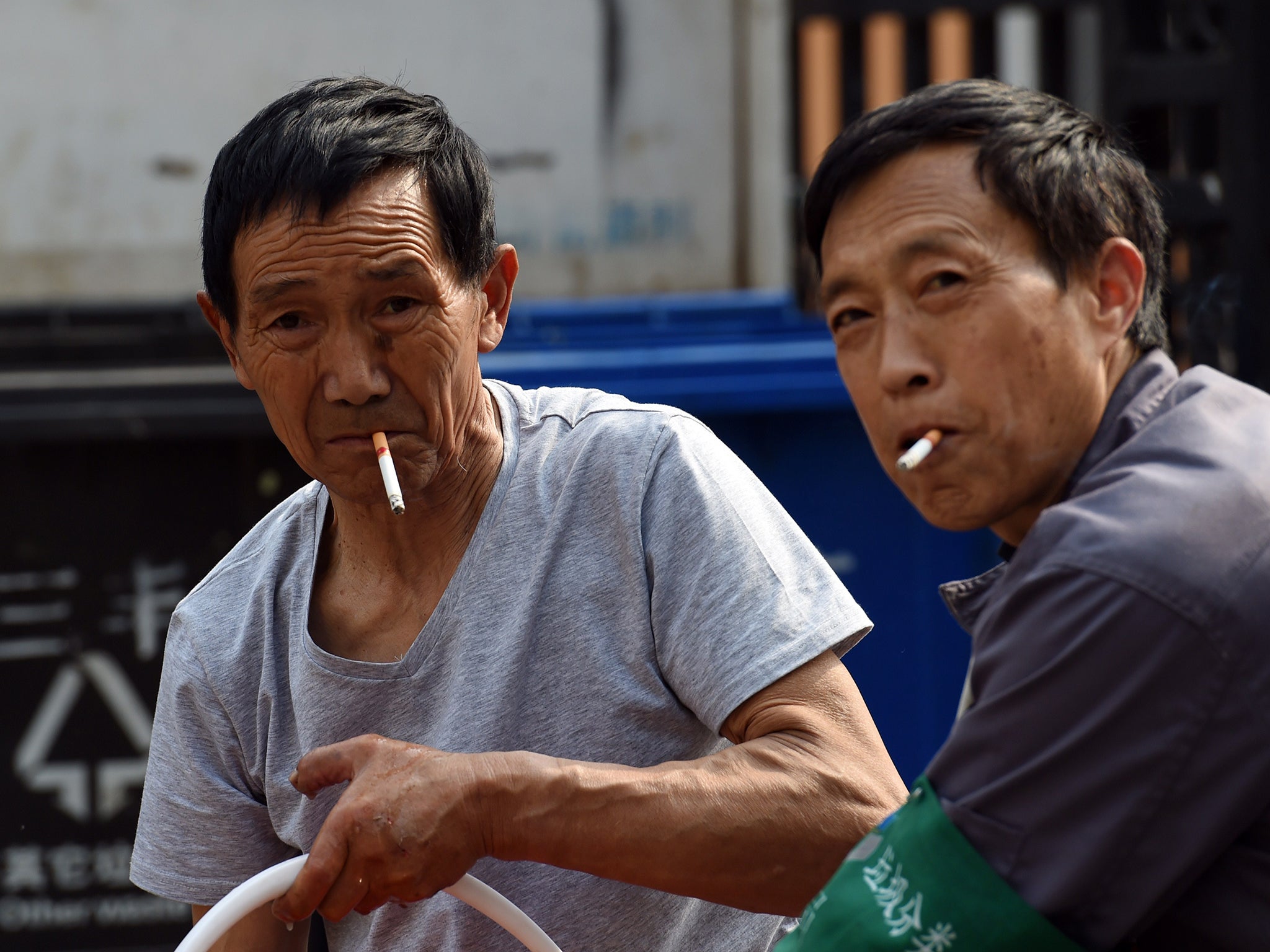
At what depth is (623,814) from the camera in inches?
60.4

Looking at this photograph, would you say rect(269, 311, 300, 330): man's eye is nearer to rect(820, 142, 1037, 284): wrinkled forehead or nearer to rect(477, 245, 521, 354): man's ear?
rect(477, 245, 521, 354): man's ear

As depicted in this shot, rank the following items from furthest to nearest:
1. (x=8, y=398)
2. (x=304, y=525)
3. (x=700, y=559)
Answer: (x=8, y=398), (x=304, y=525), (x=700, y=559)

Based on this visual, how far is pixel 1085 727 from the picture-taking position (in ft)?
3.61

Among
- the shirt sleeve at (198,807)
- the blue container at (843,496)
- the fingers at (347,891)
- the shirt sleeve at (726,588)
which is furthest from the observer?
the blue container at (843,496)

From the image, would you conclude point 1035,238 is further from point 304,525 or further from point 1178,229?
point 1178,229

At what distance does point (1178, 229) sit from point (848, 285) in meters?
2.90

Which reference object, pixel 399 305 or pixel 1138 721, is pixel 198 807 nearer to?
pixel 399 305

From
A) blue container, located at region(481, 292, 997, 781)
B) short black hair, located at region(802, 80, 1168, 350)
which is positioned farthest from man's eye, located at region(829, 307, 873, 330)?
blue container, located at region(481, 292, 997, 781)

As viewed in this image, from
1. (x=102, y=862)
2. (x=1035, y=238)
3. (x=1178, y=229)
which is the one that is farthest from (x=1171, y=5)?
(x=102, y=862)

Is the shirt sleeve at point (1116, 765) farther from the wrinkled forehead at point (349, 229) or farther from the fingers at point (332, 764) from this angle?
the wrinkled forehead at point (349, 229)

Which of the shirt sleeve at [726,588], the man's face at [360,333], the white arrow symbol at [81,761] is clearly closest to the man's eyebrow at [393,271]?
the man's face at [360,333]

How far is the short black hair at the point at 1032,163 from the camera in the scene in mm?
1401

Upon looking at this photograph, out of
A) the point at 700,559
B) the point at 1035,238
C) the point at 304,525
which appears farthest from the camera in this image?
the point at 304,525

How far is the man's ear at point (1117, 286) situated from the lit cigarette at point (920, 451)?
21 cm
